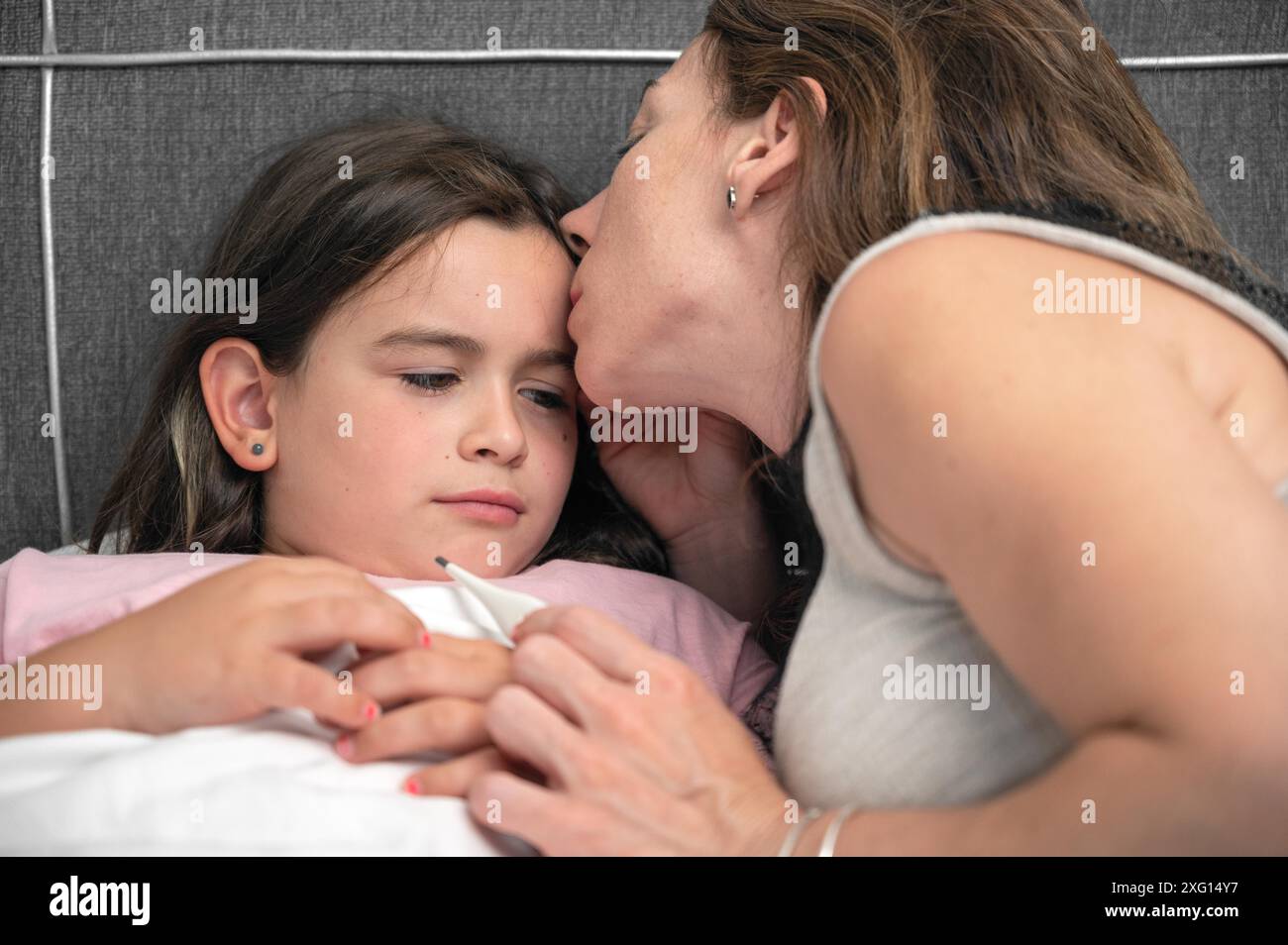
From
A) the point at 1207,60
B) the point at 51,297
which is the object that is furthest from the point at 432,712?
the point at 1207,60

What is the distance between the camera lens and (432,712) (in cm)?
93

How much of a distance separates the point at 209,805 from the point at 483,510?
0.49 metres

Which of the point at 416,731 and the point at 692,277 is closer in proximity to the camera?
the point at 416,731

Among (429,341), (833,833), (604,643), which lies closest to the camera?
(833,833)

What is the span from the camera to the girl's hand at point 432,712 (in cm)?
93

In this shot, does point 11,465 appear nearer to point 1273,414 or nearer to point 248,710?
point 248,710

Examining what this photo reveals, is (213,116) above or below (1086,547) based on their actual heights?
above

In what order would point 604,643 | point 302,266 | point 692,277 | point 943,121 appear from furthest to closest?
point 302,266
point 692,277
point 943,121
point 604,643

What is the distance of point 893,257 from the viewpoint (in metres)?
0.86

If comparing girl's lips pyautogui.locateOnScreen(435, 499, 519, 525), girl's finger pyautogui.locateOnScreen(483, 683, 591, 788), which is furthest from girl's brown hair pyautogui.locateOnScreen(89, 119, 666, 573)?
girl's finger pyautogui.locateOnScreen(483, 683, 591, 788)

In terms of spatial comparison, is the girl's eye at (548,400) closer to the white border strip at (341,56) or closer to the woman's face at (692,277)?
the woman's face at (692,277)

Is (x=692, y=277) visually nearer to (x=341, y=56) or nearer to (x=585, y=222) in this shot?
(x=585, y=222)
